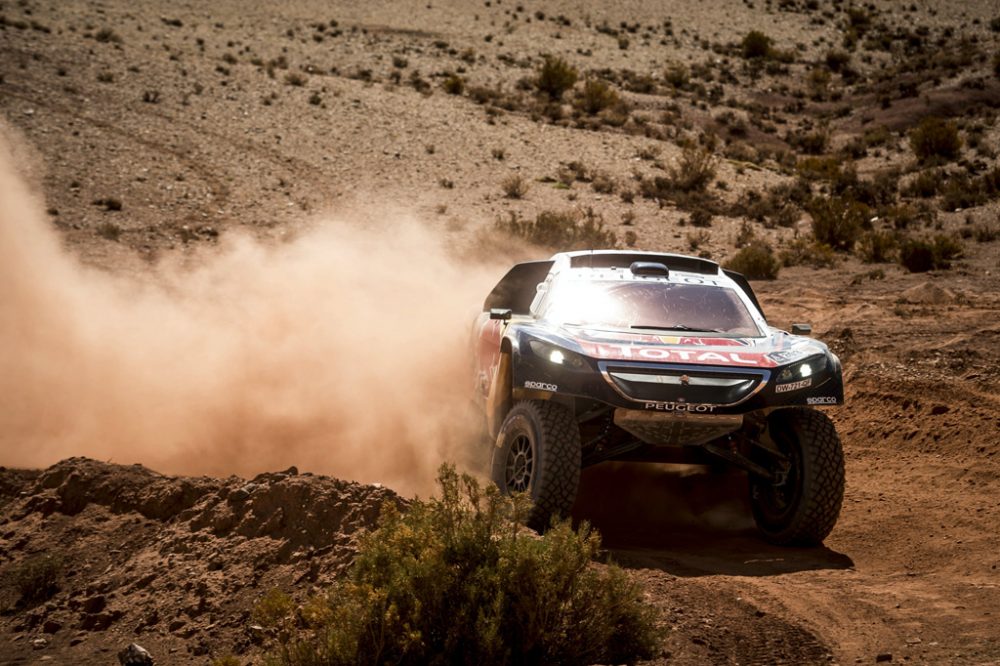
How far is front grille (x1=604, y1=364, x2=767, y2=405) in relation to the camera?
22.7 feet

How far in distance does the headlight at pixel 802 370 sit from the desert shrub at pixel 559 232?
534 inches

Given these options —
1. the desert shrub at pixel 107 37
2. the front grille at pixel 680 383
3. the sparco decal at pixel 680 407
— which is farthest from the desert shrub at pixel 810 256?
the desert shrub at pixel 107 37

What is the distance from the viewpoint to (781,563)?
699 cm

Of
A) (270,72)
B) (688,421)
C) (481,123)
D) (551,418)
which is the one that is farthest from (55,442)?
(270,72)

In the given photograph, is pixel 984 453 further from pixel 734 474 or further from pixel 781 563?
pixel 781 563

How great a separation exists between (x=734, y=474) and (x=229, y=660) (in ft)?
16.5

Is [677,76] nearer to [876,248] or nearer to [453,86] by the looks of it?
[453,86]

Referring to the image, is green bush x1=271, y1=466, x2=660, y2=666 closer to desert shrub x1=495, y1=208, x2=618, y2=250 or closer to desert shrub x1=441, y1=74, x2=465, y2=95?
desert shrub x1=495, y1=208, x2=618, y2=250

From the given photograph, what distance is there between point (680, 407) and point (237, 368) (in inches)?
247

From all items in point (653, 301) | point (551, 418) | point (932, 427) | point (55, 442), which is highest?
point (653, 301)

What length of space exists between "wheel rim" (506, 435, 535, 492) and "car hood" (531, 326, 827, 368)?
0.67 m

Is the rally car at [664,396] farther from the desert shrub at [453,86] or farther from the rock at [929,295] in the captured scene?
the desert shrub at [453,86]

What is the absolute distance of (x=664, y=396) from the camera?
6.90 metres

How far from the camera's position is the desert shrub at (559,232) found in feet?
70.6
